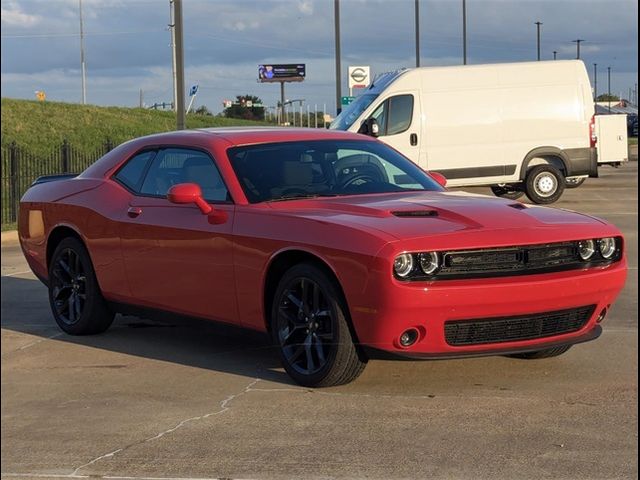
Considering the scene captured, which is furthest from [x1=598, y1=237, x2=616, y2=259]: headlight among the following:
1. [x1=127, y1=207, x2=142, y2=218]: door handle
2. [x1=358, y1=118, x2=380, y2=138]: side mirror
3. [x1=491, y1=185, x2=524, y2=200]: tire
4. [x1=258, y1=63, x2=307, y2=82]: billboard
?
[x1=258, y1=63, x2=307, y2=82]: billboard

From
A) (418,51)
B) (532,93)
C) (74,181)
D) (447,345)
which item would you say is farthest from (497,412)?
(418,51)

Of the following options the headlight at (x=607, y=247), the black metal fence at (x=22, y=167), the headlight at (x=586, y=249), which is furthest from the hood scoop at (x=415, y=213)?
the black metal fence at (x=22, y=167)

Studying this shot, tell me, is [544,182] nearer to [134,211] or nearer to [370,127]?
[370,127]

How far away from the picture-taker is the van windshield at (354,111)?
19.5 metres

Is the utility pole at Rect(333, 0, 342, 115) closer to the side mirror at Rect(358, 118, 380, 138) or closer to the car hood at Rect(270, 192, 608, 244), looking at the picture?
the side mirror at Rect(358, 118, 380, 138)

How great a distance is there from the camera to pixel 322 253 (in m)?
5.48

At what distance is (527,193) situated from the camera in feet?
65.0

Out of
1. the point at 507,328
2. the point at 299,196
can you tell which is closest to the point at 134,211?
the point at 299,196

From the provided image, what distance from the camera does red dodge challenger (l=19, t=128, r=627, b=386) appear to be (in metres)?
5.29

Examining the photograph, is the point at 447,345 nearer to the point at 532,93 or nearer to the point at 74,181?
the point at 74,181

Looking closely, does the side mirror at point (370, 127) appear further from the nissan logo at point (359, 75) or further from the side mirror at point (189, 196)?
the nissan logo at point (359, 75)

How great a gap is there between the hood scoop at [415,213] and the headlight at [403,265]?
432mm

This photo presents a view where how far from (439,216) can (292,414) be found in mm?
1332

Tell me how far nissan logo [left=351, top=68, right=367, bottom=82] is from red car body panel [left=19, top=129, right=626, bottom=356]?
29.0 m
